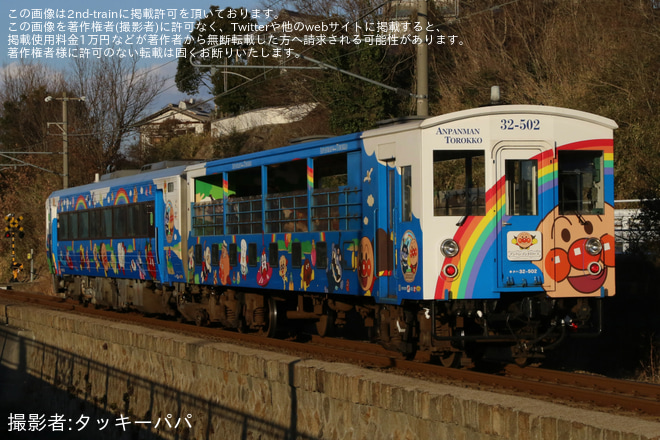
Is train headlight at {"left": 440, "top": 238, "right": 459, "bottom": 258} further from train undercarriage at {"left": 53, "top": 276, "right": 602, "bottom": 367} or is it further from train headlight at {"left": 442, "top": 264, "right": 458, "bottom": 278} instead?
train undercarriage at {"left": 53, "top": 276, "right": 602, "bottom": 367}

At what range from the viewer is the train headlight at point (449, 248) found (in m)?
10.8

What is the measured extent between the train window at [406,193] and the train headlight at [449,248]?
0.57 meters

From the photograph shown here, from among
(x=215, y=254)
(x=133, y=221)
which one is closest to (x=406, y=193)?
(x=215, y=254)

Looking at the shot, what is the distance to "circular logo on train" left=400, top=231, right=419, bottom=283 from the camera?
10898 mm

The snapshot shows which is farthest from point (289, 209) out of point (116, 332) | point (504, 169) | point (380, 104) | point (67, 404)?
point (380, 104)

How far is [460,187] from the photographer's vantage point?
1127cm

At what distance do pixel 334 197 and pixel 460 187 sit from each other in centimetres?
229

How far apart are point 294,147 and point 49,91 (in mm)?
45427

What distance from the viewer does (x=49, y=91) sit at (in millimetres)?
55844

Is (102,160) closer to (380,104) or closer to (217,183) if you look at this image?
(380,104)

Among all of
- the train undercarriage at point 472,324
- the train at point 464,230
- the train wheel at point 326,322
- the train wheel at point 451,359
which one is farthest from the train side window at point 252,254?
the train wheel at point 451,359

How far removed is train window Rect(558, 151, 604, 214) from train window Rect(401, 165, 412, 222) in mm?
1840

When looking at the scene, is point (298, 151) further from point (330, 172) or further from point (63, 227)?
point (63, 227)

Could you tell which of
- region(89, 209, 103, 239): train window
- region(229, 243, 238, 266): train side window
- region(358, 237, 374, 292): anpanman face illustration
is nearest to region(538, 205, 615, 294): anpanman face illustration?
region(358, 237, 374, 292): anpanman face illustration
